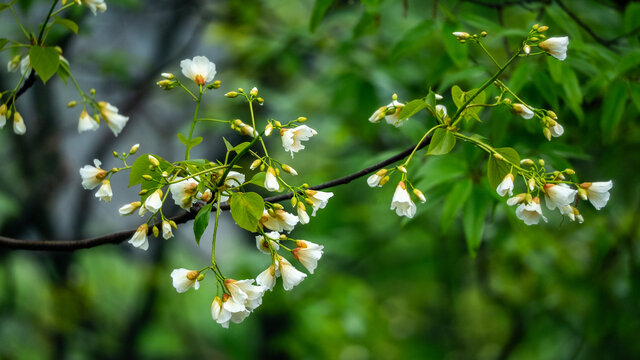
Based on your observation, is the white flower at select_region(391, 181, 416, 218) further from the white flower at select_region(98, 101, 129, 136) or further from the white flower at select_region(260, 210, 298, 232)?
the white flower at select_region(98, 101, 129, 136)

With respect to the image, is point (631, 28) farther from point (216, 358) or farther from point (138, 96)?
point (216, 358)

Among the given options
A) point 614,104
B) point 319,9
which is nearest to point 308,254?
point 319,9

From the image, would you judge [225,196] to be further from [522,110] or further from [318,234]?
[318,234]

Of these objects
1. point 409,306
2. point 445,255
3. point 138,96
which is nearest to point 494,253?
point 445,255

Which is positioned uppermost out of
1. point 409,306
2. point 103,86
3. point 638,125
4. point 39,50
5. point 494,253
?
point 39,50

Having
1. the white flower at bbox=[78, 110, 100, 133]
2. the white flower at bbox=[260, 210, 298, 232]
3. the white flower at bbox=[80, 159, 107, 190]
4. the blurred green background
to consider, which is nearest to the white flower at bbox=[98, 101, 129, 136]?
the white flower at bbox=[78, 110, 100, 133]

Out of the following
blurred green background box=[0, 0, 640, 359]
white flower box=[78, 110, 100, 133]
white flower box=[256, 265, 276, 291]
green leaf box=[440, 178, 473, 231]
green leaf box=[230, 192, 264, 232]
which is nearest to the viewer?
green leaf box=[230, 192, 264, 232]
